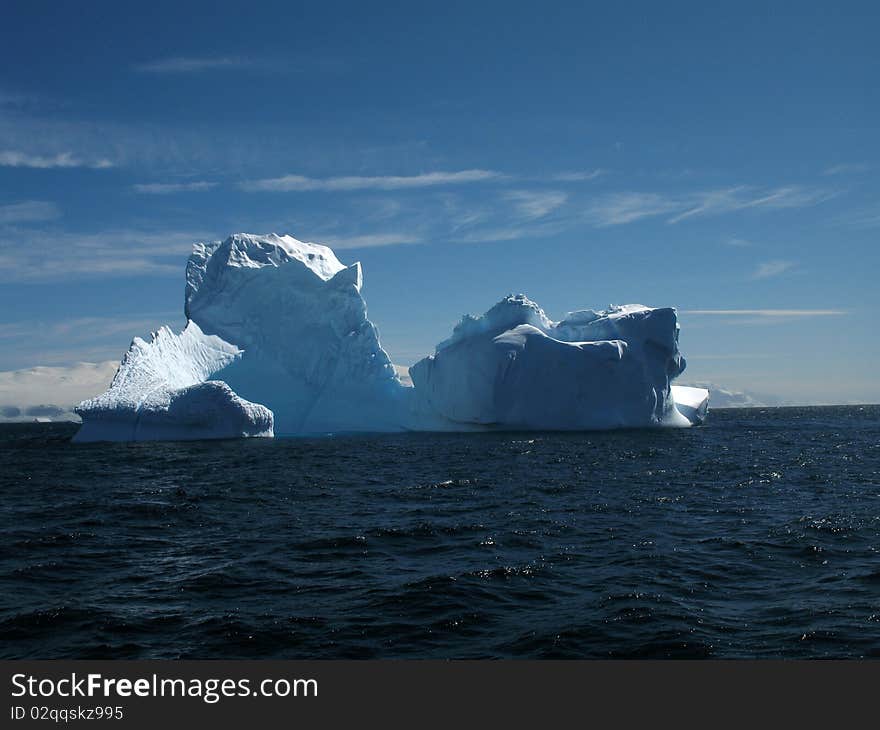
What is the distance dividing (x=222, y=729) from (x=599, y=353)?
33.1m

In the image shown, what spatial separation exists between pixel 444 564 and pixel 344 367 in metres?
30.5

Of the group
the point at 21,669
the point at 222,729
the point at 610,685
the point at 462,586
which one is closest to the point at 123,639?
the point at 21,669

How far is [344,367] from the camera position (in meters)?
39.8

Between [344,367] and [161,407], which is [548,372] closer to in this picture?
[344,367]

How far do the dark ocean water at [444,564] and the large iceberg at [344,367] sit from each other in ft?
48.4

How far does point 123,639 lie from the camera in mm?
6934

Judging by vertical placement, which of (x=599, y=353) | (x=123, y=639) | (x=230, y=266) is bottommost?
(x=123, y=639)

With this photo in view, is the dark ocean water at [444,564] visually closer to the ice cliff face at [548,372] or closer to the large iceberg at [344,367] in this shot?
the large iceberg at [344,367]

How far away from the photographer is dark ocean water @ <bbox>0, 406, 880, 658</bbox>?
22.6ft

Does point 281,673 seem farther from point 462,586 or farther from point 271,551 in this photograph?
point 271,551

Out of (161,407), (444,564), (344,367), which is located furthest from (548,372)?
(444,564)

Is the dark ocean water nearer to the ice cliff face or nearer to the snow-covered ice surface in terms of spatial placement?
the snow-covered ice surface

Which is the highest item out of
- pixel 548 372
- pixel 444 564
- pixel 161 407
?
pixel 548 372

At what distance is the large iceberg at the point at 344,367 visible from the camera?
114 ft
